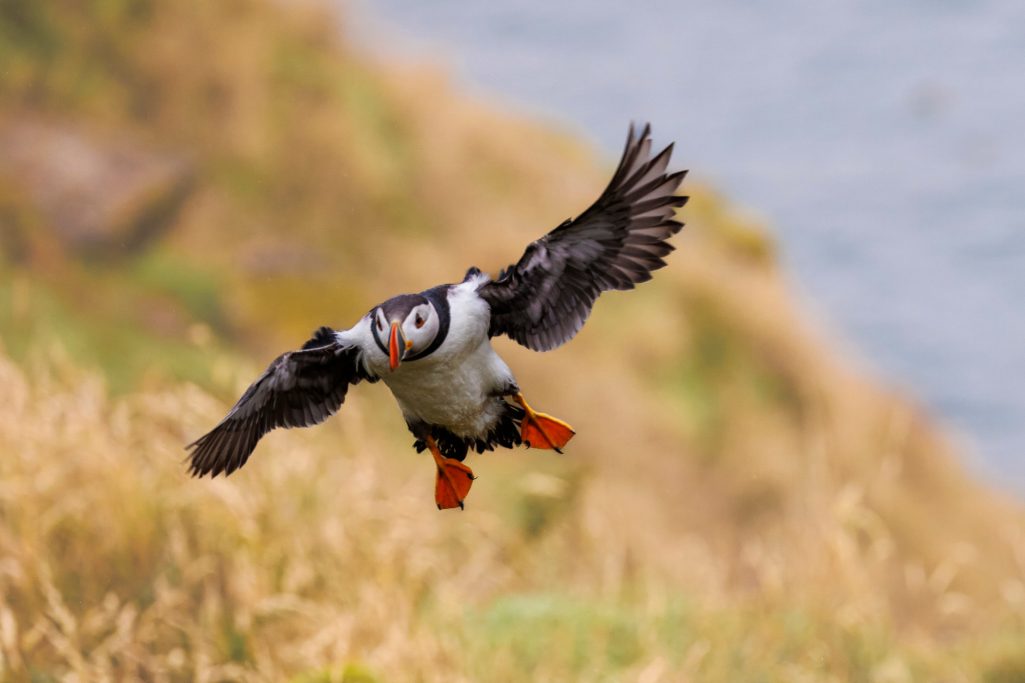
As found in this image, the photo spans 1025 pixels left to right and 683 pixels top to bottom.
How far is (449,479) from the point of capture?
7.53 ft

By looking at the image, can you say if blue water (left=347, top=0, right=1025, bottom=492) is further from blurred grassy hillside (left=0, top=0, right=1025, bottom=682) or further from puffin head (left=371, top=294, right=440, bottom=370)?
puffin head (left=371, top=294, right=440, bottom=370)

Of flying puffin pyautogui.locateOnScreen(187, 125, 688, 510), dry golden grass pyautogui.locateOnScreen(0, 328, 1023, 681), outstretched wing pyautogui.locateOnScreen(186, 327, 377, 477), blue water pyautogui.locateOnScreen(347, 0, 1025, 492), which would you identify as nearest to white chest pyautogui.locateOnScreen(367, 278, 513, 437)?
flying puffin pyautogui.locateOnScreen(187, 125, 688, 510)

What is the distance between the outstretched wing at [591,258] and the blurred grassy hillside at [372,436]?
11.4ft

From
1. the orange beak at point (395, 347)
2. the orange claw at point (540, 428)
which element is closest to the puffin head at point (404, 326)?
the orange beak at point (395, 347)

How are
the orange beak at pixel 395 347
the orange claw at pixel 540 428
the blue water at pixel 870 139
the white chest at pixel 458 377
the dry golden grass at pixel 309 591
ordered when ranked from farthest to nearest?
the blue water at pixel 870 139 < the dry golden grass at pixel 309 591 < the orange claw at pixel 540 428 < the white chest at pixel 458 377 < the orange beak at pixel 395 347

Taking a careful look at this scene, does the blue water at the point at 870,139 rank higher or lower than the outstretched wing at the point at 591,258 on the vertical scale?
higher

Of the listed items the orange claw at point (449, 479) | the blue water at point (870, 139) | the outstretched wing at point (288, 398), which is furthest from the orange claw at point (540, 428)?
the blue water at point (870, 139)

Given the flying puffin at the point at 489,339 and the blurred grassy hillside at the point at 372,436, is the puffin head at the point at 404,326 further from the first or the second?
the blurred grassy hillside at the point at 372,436

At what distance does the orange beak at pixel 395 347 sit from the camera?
186 centimetres

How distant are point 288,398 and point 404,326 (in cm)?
50

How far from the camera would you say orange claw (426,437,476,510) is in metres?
2.20

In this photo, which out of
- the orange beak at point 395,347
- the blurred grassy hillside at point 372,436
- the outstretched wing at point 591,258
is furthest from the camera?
the blurred grassy hillside at point 372,436

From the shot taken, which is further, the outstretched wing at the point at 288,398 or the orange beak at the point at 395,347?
the outstretched wing at the point at 288,398

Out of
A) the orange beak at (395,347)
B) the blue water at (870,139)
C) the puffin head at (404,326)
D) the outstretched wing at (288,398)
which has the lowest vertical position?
the orange beak at (395,347)
